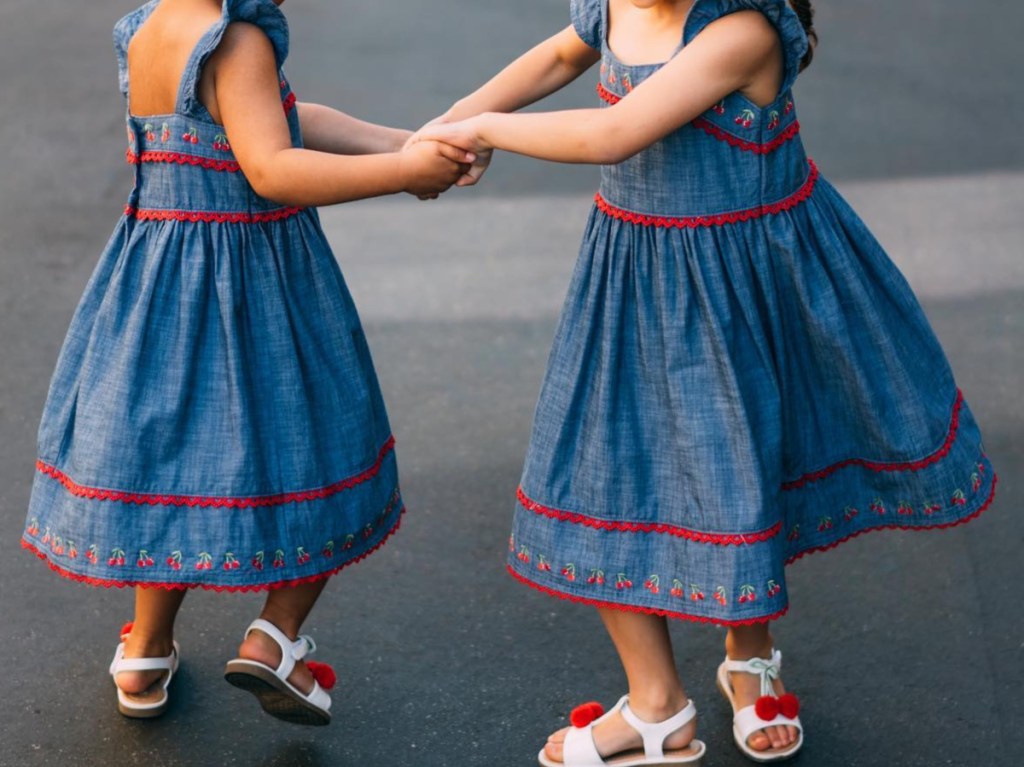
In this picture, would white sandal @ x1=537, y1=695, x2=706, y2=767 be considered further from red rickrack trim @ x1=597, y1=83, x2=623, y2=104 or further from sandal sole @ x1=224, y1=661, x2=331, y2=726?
red rickrack trim @ x1=597, y1=83, x2=623, y2=104

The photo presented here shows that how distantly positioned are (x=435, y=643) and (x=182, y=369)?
0.90 metres

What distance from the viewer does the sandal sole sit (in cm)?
284

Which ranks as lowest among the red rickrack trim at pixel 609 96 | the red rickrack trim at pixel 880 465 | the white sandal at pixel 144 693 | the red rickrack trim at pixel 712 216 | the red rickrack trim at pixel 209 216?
the white sandal at pixel 144 693

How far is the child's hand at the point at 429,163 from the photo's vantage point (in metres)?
2.73

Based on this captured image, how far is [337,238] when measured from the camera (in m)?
5.25

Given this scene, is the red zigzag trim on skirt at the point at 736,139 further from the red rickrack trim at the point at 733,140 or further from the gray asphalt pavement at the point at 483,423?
the gray asphalt pavement at the point at 483,423

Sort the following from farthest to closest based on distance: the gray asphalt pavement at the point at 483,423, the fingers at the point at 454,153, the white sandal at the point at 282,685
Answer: the gray asphalt pavement at the point at 483,423
the white sandal at the point at 282,685
the fingers at the point at 454,153

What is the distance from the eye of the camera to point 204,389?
8.92 feet

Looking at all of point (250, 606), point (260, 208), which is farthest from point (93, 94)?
point (260, 208)

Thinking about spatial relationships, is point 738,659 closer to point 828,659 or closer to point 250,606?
point 828,659

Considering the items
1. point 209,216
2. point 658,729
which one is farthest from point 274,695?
point 209,216

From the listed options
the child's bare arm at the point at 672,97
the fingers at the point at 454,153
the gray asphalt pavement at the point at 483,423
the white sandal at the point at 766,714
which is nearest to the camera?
the child's bare arm at the point at 672,97

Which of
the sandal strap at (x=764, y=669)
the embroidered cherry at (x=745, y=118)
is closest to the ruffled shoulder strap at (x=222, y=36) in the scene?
the embroidered cherry at (x=745, y=118)

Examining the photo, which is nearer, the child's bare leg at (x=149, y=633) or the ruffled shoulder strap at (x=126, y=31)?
the ruffled shoulder strap at (x=126, y=31)
